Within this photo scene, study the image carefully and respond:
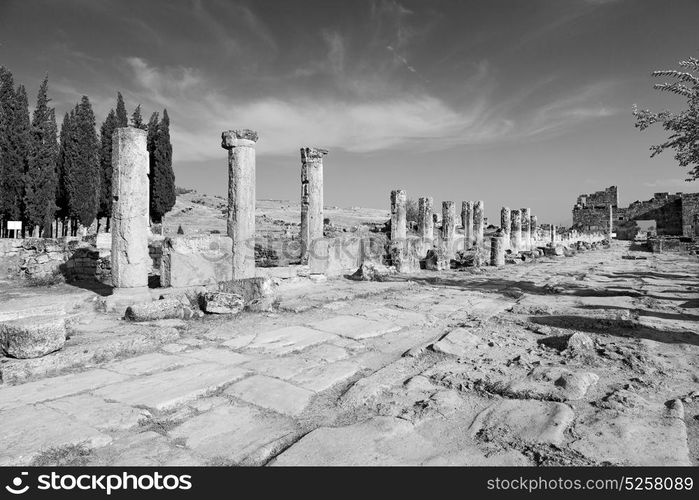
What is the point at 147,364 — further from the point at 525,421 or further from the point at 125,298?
the point at 525,421

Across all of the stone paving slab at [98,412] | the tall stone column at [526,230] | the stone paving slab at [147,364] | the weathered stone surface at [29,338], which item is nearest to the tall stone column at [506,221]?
the tall stone column at [526,230]

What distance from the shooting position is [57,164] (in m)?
28.1

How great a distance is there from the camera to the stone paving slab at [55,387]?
325 cm

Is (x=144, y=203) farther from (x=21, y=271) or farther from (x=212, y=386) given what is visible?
(x=21, y=271)

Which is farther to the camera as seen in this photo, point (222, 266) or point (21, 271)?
point (21, 271)

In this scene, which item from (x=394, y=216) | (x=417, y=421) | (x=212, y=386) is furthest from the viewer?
(x=394, y=216)

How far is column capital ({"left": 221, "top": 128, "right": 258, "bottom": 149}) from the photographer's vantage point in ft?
30.5

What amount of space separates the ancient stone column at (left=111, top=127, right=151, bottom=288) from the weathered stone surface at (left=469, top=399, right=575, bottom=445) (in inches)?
249

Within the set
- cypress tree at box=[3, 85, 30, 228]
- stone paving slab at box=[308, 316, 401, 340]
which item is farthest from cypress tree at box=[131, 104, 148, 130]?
stone paving slab at box=[308, 316, 401, 340]

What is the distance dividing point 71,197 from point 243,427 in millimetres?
29749

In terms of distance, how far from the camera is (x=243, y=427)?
2.87 m

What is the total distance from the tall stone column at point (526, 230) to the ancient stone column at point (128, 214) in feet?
82.7

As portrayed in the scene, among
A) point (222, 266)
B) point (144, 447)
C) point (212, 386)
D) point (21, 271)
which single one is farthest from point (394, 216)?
point (144, 447)

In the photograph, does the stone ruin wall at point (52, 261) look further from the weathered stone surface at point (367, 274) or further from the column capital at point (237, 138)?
the weathered stone surface at point (367, 274)
